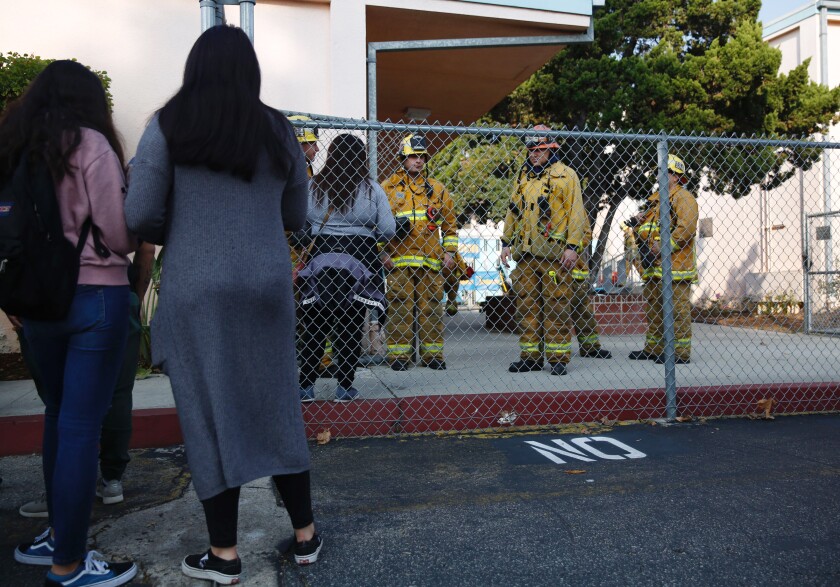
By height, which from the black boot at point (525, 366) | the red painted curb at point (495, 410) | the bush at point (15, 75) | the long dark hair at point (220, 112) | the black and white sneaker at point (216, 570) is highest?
the bush at point (15, 75)

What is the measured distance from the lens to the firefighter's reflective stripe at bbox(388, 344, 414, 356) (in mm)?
6324

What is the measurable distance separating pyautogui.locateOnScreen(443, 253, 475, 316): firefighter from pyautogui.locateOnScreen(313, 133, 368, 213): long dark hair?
217 cm

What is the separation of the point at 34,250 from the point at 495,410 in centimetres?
333

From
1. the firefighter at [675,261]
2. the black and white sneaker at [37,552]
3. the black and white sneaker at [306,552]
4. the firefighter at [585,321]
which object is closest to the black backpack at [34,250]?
the black and white sneaker at [37,552]

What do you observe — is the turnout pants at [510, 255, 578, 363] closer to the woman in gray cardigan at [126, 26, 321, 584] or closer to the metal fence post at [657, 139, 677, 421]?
the metal fence post at [657, 139, 677, 421]

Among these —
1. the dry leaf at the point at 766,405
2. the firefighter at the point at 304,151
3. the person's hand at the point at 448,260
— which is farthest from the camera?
the person's hand at the point at 448,260

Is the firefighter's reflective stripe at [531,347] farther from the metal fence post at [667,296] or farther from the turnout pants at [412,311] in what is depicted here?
the metal fence post at [667,296]

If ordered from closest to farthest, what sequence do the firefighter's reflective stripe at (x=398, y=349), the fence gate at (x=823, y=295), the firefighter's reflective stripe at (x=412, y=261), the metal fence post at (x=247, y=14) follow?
1. the metal fence post at (x=247, y=14)
2. the firefighter's reflective stripe at (x=398, y=349)
3. the firefighter's reflective stripe at (x=412, y=261)
4. the fence gate at (x=823, y=295)

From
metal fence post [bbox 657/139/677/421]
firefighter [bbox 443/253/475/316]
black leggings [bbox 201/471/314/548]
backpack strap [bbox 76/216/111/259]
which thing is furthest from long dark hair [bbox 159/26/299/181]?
→ firefighter [bbox 443/253/475/316]

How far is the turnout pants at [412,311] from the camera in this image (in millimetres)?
6387

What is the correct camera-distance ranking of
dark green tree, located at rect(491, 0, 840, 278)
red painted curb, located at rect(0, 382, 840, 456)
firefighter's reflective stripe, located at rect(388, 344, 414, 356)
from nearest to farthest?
1. red painted curb, located at rect(0, 382, 840, 456)
2. firefighter's reflective stripe, located at rect(388, 344, 414, 356)
3. dark green tree, located at rect(491, 0, 840, 278)

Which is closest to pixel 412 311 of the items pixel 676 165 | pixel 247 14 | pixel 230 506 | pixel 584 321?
pixel 584 321

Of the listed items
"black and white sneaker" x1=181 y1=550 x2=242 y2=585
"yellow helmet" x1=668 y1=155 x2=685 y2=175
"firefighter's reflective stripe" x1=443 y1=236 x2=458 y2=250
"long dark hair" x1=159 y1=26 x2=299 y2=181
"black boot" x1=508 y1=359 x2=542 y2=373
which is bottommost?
"black and white sneaker" x1=181 y1=550 x2=242 y2=585

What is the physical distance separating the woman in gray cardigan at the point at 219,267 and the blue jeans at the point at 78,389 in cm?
19
